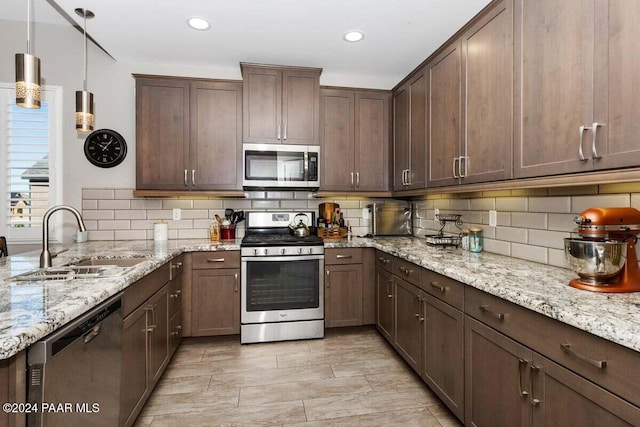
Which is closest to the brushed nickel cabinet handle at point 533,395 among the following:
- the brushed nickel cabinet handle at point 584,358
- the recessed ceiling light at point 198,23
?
the brushed nickel cabinet handle at point 584,358

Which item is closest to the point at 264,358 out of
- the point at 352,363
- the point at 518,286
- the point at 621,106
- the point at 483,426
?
the point at 352,363

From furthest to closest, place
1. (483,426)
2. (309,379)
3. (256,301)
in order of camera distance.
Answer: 1. (256,301)
2. (309,379)
3. (483,426)

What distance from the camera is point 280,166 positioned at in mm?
3096

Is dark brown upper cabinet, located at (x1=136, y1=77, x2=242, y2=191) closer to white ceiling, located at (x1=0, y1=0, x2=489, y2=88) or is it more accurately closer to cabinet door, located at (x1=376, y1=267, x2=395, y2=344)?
white ceiling, located at (x1=0, y1=0, x2=489, y2=88)

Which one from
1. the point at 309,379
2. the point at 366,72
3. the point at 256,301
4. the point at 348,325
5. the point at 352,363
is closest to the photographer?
the point at 309,379

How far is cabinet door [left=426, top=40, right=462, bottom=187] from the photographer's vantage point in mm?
2250

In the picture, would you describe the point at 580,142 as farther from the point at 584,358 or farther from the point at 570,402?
the point at 570,402

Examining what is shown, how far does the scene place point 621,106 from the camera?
3.96 feet

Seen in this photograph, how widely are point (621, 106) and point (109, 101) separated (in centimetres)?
376

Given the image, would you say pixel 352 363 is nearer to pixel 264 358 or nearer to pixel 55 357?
pixel 264 358

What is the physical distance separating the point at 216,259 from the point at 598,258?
253cm

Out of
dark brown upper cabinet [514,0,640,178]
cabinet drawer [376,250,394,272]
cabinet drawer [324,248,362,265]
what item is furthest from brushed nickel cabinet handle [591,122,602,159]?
cabinet drawer [324,248,362,265]

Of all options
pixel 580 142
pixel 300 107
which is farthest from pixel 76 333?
pixel 300 107

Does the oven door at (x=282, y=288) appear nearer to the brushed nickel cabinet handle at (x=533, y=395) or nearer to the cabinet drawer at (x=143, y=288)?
the cabinet drawer at (x=143, y=288)
